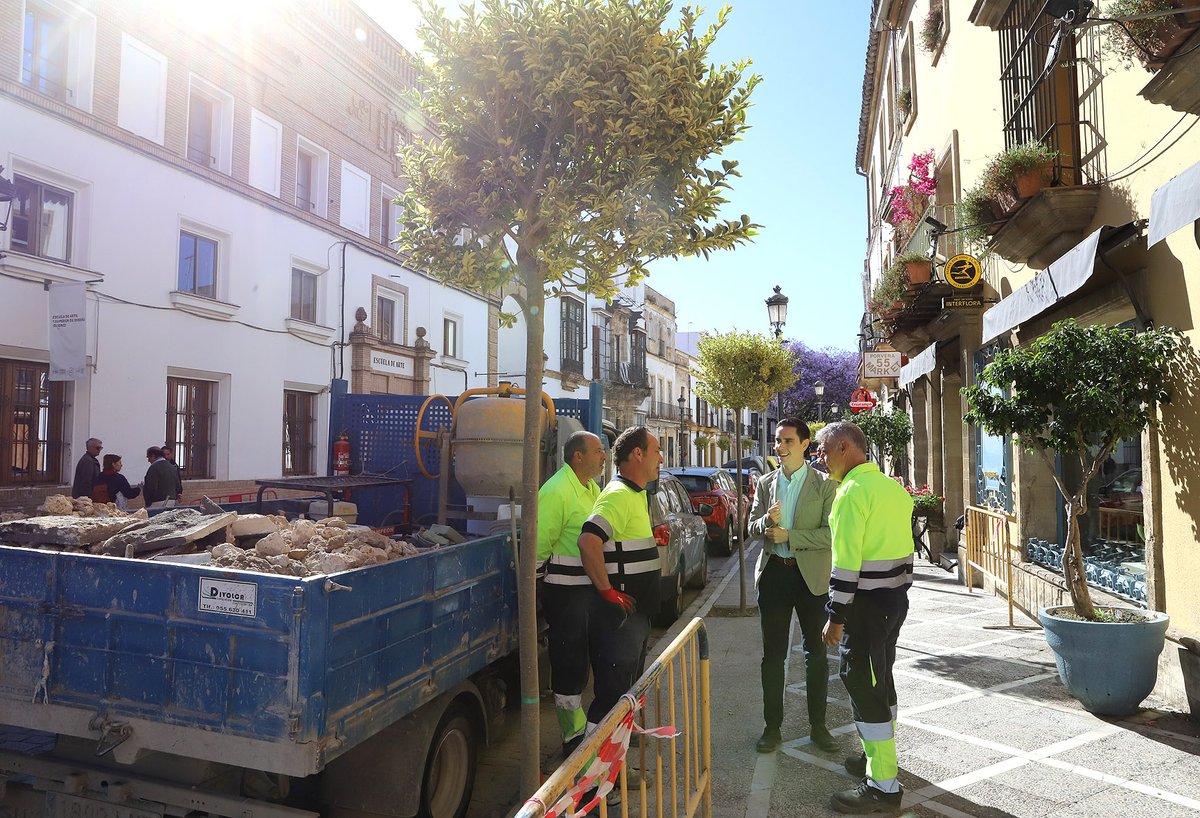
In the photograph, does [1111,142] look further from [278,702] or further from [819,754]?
[278,702]

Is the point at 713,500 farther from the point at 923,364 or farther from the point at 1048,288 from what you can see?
the point at 1048,288

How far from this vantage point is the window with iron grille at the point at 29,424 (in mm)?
11945

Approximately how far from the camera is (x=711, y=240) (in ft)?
12.4

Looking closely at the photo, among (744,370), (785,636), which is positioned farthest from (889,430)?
(785,636)

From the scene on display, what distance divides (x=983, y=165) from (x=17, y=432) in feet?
45.6

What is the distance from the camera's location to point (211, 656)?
2.89 meters

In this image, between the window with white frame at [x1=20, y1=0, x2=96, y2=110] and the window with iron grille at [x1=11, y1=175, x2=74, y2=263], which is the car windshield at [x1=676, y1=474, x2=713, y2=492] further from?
the window with white frame at [x1=20, y1=0, x2=96, y2=110]

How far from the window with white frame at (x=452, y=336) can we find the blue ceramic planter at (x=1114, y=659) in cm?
2085

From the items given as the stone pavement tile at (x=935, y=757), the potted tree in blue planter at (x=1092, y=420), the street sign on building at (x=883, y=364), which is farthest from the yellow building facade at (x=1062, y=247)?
the street sign on building at (x=883, y=364)

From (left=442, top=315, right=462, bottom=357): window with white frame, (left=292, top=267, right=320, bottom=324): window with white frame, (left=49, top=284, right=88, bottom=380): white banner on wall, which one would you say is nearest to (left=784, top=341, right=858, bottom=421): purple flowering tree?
(left=442, top=315, right=462, bottom=357): window with white frame

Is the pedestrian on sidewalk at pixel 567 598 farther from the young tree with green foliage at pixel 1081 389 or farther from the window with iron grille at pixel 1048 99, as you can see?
the window with iron grille at pixel 1048 99

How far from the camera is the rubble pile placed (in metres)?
3.27

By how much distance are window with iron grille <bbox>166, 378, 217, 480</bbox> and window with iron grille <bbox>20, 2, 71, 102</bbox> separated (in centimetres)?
503

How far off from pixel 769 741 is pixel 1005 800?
1241 millimetres
